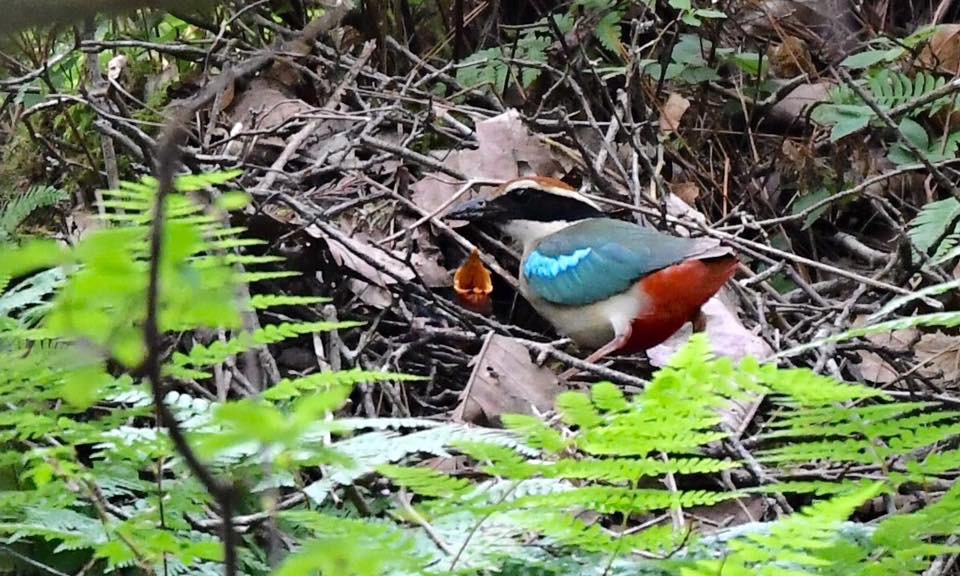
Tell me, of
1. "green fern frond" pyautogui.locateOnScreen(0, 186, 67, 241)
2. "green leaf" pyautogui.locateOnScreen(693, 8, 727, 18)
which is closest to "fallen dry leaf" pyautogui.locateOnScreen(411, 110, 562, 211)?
"green leaf" pyautogui.locateOnScreen(693, 8, 727, 18)

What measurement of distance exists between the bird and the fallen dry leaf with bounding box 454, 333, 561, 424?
0.24 meters

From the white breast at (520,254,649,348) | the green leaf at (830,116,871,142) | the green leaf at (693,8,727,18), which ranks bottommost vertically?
the white breast at (520,254,649,348)

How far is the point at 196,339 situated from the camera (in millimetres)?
3240

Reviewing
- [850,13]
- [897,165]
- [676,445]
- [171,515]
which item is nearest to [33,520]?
[171,515]

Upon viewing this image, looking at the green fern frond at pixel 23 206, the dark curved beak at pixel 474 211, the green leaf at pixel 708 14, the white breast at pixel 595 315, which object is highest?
the green fern frond at pixel 23 206

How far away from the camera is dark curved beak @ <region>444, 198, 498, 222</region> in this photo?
4.05 meters

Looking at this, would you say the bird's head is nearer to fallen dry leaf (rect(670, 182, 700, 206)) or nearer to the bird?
the bird

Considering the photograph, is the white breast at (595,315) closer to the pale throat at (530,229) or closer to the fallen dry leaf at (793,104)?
the pale throat at (530,229)

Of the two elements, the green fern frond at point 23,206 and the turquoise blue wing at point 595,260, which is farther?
the turquoise blue wing at point 595,260

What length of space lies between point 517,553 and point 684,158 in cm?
367

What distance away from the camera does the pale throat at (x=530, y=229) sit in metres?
4.12

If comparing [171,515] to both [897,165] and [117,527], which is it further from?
[897,165]

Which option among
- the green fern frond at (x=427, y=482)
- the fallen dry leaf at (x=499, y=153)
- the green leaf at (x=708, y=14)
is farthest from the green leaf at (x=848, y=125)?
the green fern frond at (x=427, y=482)

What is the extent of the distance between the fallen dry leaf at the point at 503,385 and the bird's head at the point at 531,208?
2.19 ft
